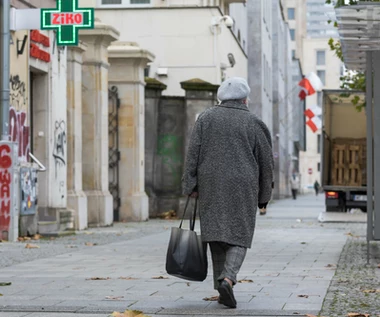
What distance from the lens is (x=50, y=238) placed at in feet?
67.4

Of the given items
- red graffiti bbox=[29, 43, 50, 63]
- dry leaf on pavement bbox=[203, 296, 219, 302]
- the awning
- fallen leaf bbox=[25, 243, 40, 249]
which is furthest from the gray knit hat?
red graffiti bbox=[29, 43, 50, 63]

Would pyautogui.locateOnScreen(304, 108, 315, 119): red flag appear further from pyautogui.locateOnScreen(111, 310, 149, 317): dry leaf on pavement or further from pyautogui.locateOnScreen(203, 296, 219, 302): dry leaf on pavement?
pyautogui.locateOnScreen(111, 310, 149, 317): dry leaf on pavement

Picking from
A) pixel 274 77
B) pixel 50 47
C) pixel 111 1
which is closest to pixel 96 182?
pixel 50 47

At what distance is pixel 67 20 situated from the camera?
20875 millimetres

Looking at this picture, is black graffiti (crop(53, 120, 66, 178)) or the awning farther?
black graffiti (crop(53, 120, 66, 178))

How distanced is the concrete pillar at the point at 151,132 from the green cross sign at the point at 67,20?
35.0 feet

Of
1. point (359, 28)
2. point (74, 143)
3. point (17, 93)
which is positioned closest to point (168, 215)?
point (74, 143)

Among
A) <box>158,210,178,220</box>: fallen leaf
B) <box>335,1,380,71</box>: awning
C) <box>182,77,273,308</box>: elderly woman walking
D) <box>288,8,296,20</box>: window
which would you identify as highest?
<box>288,8,296,20</box>: window

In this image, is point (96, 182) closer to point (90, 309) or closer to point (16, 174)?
point (16, 174)

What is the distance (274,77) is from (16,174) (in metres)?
55.3

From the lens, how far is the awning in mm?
12438

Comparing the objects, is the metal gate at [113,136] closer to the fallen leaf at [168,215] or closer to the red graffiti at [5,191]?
the fallen leaf at [168,215]

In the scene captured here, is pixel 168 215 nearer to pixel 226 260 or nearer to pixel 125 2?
pixel 125 2

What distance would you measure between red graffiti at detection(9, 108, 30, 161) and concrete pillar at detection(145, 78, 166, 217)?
10597mm
